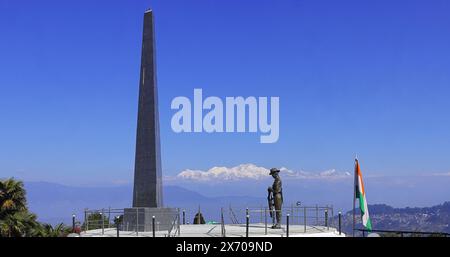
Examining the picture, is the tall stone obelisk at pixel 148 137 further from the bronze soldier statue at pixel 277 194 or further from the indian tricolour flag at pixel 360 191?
the indian tricolour flag at pixel 360 191

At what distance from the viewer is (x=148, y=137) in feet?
98.1

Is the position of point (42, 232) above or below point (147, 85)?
below

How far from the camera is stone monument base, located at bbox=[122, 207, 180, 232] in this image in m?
29.1

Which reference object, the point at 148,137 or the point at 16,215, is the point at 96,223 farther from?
the point at 148,137

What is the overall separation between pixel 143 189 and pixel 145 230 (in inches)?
87.1

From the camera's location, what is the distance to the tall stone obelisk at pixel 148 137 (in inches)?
1169

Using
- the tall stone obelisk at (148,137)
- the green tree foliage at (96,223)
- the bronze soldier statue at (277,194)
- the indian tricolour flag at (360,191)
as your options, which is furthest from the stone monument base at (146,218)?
the indian tricolour flag at (360,191)

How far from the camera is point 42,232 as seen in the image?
3819 cm

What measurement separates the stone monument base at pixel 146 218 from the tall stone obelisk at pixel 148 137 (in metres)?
0.45

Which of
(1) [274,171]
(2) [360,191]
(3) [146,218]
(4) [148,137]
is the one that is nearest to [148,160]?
(4) [148,137]
